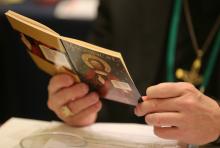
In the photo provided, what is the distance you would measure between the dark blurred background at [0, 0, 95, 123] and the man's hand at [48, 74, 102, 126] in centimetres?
93

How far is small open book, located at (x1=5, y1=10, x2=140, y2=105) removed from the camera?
2.06 feet

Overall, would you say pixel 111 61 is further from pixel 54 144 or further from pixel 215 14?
pixel 215 14

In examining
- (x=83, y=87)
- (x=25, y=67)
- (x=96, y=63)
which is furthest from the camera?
(x=25, y=67)

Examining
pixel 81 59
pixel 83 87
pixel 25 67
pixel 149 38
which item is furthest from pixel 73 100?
pixel 25 67

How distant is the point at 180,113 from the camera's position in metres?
0.68

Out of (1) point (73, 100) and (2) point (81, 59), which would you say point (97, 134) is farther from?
(2) point (81, 59)

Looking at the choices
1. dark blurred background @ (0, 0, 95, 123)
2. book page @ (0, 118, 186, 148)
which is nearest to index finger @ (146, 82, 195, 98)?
book page @ (0, 118, 186, 148)

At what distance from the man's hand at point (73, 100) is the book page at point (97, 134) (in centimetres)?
2

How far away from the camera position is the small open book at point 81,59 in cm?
63

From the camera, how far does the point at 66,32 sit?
1771 mm

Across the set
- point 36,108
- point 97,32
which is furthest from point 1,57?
point 97,32

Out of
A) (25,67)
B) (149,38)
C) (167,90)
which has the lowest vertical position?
(25,67)

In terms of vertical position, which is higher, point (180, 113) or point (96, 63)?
point (96, 63)

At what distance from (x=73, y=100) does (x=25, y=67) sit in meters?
1.04
